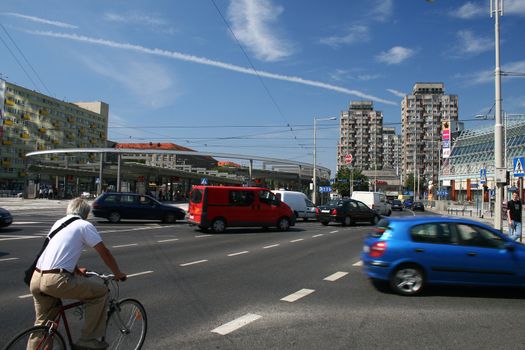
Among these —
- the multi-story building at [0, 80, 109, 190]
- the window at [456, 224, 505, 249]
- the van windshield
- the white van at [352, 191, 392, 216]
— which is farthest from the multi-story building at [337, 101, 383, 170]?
the window at [456, 224, 505, 249]

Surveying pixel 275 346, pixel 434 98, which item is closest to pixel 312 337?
pixel 275 346

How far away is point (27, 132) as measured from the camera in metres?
102

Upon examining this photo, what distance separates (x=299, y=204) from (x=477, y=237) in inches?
850

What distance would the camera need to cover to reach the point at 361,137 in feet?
527

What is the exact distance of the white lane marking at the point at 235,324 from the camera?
535cm

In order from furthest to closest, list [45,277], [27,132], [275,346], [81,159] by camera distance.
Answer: [81,159] → [27,132] → [275,346] → [45,277]

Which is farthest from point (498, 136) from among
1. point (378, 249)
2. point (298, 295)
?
point (298, 295)

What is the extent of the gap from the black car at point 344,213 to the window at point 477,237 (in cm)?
1766

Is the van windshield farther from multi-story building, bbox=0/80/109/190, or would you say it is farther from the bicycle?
multi-story building, bbox=0/80/109/190

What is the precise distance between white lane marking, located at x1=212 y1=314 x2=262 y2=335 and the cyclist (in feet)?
5.49

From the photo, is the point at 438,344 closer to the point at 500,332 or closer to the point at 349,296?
the point at 500,332

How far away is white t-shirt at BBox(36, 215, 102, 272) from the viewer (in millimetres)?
3799

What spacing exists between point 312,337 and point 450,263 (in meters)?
3.42

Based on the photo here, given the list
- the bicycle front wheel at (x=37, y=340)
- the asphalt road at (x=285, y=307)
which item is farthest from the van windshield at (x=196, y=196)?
the bicycle front wheel at (x=37, y=340)
